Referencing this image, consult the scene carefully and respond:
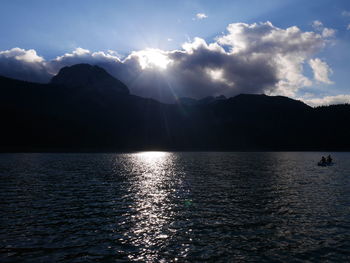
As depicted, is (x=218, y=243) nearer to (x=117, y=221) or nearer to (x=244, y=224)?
(x=244, y=224)

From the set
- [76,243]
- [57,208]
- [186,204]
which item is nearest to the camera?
[76,243]

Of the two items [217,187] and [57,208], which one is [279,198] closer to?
[217,187]

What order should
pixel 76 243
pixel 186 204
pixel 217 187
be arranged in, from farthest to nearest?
pixel 217 187 → pixel 186 204 → pixel 76 243

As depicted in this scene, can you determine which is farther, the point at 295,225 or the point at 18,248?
the point at 295,225

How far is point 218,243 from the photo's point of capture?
2183cm

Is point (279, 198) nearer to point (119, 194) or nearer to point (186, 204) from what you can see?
point (186, 204)

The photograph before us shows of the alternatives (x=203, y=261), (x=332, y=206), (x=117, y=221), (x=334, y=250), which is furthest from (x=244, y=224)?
(x=332, y=206)

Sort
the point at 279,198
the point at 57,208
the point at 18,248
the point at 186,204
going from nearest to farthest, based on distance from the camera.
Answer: the point at 18,248, the point at 57,208, the point at 186,204, the point at 279,198

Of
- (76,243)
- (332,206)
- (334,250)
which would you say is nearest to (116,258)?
(76,243)

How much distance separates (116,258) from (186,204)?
18.6 m

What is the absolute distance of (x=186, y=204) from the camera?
3662cm

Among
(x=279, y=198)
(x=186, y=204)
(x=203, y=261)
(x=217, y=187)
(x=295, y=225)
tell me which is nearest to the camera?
(x=203, y=261)

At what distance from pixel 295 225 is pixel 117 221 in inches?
699

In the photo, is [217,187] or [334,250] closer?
[334,250]
